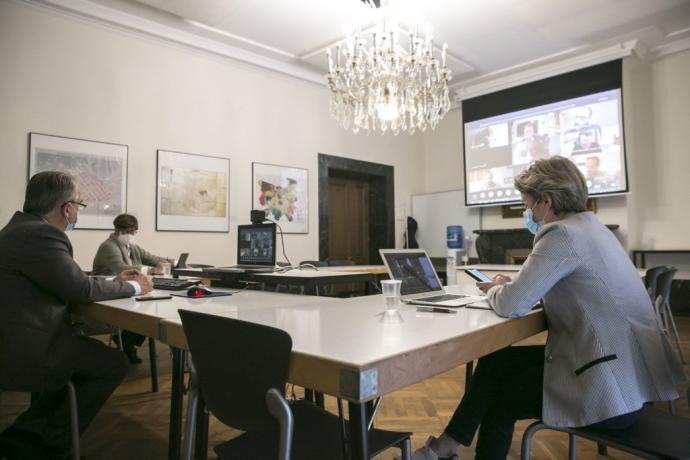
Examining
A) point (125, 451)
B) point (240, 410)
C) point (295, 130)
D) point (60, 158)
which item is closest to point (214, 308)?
point (240, 410)

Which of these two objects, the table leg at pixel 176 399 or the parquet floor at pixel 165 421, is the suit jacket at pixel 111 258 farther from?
the table leg at pixel 176 399

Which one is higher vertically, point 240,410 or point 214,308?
point 214,308

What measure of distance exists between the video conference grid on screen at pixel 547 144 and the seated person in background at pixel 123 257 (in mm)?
3857

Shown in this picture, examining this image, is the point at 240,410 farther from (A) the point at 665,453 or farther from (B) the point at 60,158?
(B) the point at 60,158

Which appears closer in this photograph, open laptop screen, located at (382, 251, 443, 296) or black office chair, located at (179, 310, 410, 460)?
black office chair, located at (179, 310, 410, 460)

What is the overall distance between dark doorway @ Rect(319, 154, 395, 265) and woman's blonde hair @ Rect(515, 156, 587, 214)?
435 centimetres

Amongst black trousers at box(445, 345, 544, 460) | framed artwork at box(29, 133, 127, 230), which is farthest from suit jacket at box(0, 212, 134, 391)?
framed artwork at box(29, 133, 127, 230)

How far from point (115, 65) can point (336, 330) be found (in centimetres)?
406

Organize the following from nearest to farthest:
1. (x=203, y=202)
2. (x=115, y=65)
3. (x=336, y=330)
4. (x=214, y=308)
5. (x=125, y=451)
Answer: (x=336, y=330) → (x=214, y=308) → (x=125, y=451) → (x=115, y=65) → (x=203, y=202)

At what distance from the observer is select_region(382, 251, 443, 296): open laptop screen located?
1.67m

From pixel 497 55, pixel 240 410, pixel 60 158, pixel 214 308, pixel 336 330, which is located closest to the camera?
pixel 240 410

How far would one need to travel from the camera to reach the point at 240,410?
958 millimetres

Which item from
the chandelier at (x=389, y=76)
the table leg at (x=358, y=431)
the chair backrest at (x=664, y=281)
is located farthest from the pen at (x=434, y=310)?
the chandelier at (x=389, y=76)

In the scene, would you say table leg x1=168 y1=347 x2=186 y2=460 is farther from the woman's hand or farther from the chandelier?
the chandelier
